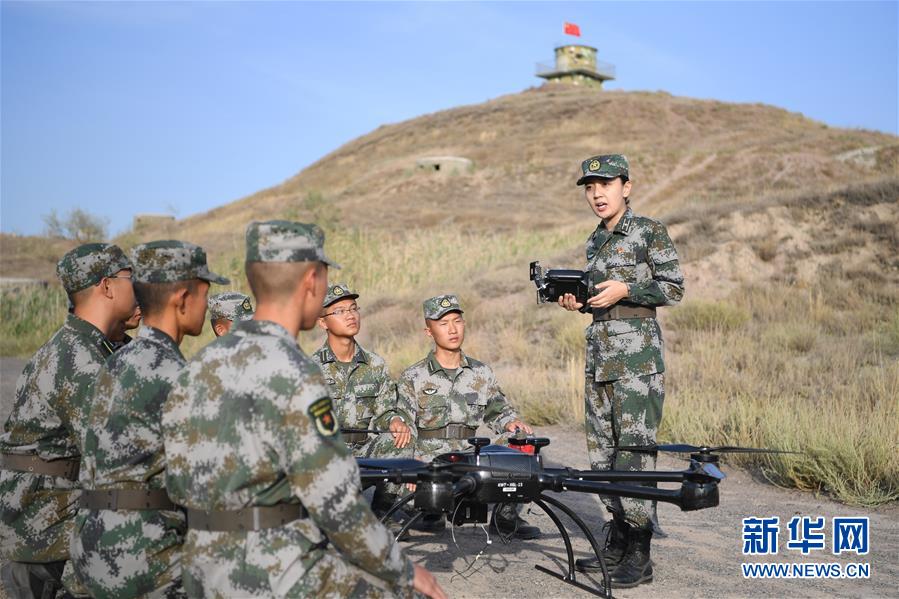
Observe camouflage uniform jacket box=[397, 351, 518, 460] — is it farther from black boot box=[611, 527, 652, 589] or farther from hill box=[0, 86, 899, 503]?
hill box=[0, 86, 899, 503]

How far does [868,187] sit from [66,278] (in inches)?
695

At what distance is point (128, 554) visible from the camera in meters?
3.20

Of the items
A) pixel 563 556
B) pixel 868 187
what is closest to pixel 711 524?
pixel 563 556

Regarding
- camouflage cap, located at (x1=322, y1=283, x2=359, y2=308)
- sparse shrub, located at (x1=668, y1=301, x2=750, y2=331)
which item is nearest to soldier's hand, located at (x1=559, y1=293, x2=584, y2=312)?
camouflage cap, located at (x1=322, y1=283, x2=359, y2=308)

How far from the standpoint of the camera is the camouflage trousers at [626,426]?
493 centimetres

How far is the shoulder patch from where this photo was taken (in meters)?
2.50

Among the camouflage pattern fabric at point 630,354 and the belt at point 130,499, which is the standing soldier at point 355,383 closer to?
the camouflage pattern fabric at point 630,354

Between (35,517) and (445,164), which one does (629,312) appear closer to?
(35,517)

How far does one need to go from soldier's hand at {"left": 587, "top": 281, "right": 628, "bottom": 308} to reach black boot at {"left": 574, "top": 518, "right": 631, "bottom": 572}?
131 centimetres

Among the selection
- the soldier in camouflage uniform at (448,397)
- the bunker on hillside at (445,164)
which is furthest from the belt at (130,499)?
the bunker on hillside at (445,164)

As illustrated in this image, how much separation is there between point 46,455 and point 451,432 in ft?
9.21

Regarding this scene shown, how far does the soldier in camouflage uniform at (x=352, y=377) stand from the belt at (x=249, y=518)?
3529 mm

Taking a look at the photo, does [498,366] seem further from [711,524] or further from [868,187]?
[868,187]

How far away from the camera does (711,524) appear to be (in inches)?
256
